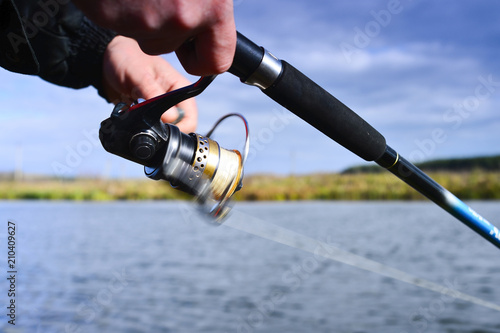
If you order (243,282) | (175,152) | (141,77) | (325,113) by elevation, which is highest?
(325,113)

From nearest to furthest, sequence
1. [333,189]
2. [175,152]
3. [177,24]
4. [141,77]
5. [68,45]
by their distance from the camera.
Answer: [177,24] < [175,152] < [141,77] < [68,45] < [333,189]

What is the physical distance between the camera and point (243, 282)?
9203 mm

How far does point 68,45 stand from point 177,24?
3.54 ft

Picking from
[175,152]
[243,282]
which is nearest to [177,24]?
[175,152]

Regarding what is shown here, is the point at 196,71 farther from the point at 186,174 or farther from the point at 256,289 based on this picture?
the point at 256,289

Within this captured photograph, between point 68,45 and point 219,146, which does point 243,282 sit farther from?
point 219,146

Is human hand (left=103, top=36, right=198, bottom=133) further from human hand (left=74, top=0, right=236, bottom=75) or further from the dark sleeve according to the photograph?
human hand (left=74, top=0, right=236, bottom=75)

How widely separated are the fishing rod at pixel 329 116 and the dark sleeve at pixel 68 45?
0.74 meters

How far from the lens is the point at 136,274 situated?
10102 mm

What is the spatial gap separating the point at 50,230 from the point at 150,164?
18.1m

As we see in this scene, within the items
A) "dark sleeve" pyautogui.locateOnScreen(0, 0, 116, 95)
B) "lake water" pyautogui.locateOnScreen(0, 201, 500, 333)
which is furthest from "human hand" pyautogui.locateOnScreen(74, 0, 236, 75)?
"lake water" pyautogui.locateOnScreen(0, 201, 500, 333)

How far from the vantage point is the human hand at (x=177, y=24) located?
683 mm

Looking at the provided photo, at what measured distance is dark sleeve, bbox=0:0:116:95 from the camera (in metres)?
1.55

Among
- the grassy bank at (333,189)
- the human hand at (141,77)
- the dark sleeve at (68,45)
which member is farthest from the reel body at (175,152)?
the grassy bank at (333,189)
